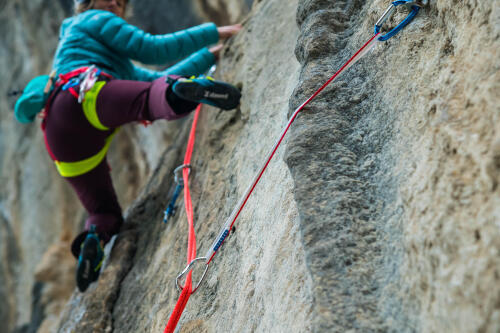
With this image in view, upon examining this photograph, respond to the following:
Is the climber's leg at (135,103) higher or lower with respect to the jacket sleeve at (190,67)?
higher

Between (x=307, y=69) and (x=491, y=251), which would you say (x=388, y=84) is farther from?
(x=491, y=251)

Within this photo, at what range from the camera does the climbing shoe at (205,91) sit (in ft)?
5.75

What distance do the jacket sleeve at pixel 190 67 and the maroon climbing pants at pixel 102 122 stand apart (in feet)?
1.53

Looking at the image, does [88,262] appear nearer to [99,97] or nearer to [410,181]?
[99,97]

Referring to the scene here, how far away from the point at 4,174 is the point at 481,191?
212 inches

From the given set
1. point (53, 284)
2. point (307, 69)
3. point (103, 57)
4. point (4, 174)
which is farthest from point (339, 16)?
point (4, 174)

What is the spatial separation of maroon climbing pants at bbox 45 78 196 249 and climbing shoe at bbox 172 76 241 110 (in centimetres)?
11

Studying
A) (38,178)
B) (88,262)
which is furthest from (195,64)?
(38,178)

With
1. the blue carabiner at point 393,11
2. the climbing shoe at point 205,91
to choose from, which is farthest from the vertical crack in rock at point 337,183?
the climbing shoe at point 205,91

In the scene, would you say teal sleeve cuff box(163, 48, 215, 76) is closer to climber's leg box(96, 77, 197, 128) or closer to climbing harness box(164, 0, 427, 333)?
climber's leg box(96, 77, 197, 128)

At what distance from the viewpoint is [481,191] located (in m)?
0.80

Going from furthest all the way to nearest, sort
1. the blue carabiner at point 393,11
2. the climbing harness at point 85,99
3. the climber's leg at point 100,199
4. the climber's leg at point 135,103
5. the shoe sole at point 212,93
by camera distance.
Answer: the climber's leg at point 100,199
the climbing harness at point 85,99
the climber's leg at point 135,103
the shoe sole at point 212,93
the blue carabiner at point 393,11

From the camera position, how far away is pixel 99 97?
1.96m

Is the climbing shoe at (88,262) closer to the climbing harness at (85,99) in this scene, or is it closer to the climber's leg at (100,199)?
the climber's leg at (100,199)
